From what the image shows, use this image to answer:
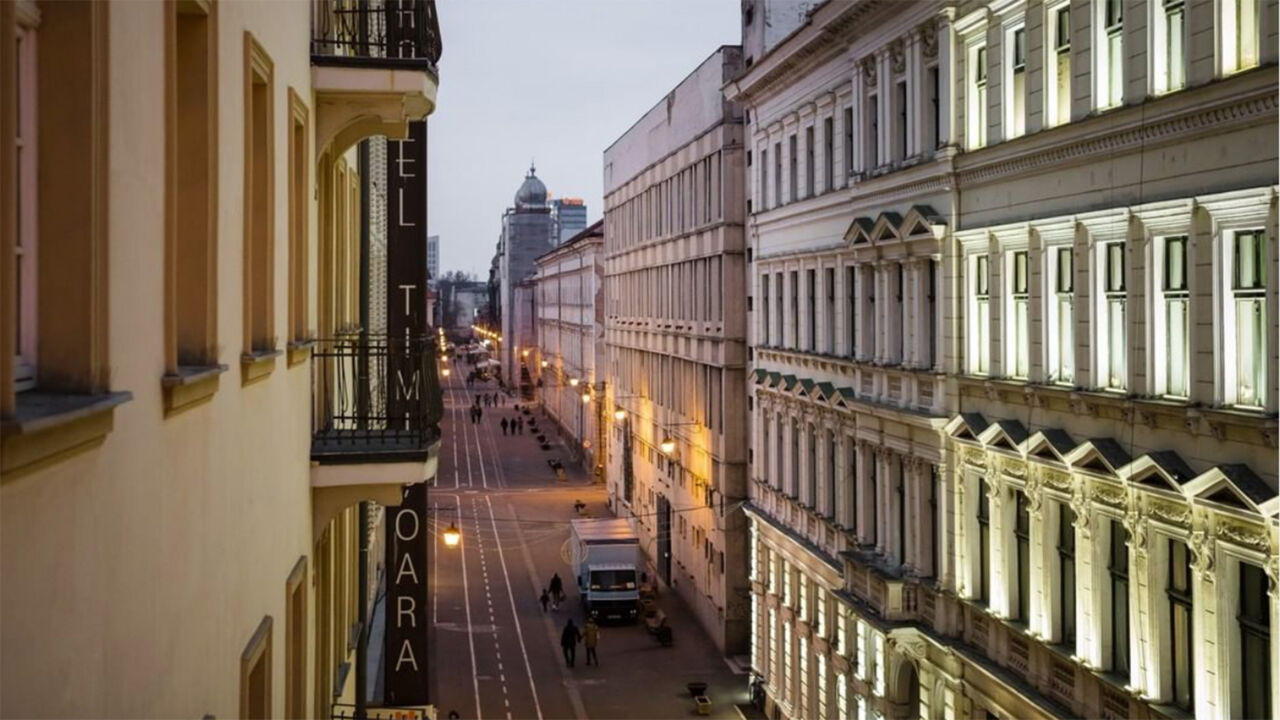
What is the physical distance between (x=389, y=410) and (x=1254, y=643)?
1013 cm

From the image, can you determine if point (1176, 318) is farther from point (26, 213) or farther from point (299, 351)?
point (26, 213)

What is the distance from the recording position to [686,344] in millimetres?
53156

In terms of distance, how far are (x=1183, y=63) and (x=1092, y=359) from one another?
4.42 m

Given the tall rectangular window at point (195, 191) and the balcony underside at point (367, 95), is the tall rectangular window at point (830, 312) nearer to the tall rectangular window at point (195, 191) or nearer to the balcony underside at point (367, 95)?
the balcony underside at point (367, 95)

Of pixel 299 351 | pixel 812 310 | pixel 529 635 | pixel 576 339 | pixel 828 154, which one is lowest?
pixel 529 635

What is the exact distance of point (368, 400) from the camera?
13133mm

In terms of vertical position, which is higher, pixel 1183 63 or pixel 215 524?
pixel 1183 63

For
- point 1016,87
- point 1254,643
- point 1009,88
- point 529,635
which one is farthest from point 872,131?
point 529,635

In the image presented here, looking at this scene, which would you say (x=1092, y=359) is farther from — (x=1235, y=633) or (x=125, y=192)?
(x=125, y=192)

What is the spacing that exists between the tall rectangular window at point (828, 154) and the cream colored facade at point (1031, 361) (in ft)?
0.37

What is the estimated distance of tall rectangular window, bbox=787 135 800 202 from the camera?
3759 cm

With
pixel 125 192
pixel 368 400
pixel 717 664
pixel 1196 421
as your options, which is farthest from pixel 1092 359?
pixel 717 664

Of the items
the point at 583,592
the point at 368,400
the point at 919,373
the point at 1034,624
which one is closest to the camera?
the point at 368,400

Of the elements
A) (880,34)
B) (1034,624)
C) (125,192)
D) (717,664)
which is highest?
(880,34)
